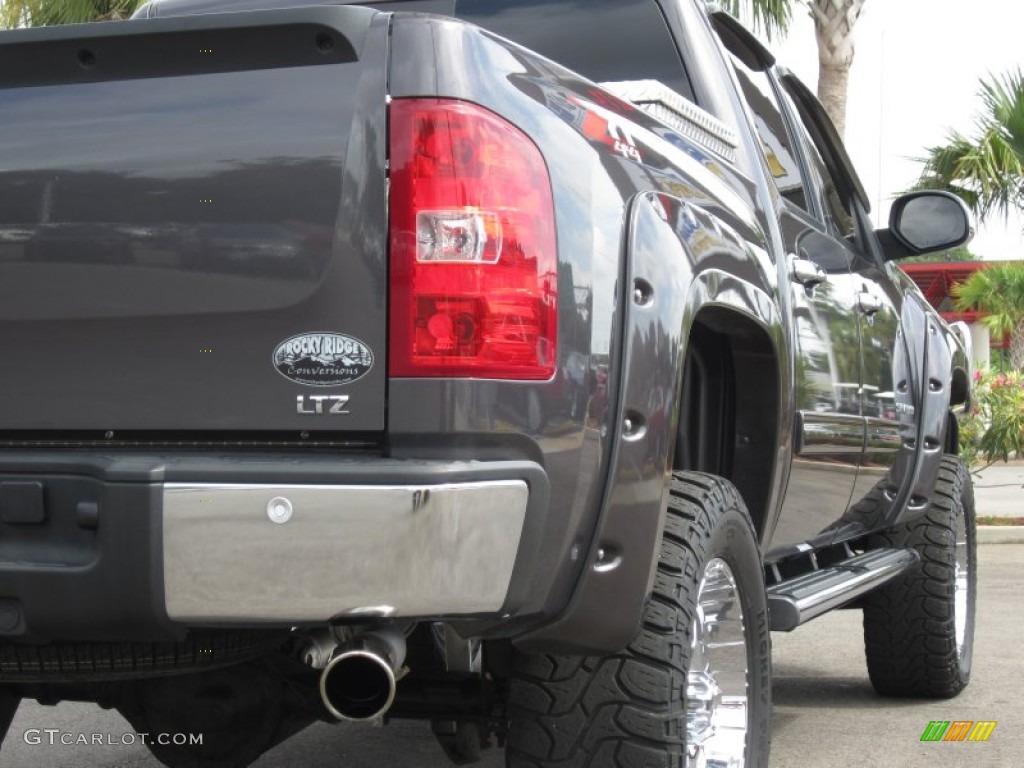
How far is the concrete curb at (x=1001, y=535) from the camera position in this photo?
426 inches

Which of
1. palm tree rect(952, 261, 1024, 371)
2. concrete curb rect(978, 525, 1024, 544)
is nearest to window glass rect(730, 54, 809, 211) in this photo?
concrete curb rect(978, 525, 1024, 544)

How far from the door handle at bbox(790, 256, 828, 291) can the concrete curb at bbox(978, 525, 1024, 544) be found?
723 centimetres

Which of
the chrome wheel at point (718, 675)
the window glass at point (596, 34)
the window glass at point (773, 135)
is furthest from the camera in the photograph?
the window glass at point (773, 135)

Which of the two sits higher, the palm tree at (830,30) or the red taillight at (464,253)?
the palm tree at (830,30)

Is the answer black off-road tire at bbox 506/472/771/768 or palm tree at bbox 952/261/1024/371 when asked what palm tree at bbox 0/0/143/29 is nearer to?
palm tree at bbox 952/261/1024/371

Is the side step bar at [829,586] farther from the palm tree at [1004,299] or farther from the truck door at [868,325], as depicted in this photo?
the palm tree at [1004,299]

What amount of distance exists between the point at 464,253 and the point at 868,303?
2.59 metres

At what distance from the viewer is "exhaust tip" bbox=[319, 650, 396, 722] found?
2467 millimetres

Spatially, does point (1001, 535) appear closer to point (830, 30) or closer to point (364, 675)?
point (830, 30)

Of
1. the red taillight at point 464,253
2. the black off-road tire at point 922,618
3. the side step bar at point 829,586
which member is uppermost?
the red taillight at point 464,253

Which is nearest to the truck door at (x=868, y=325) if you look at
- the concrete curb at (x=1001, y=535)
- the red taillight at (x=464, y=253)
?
the red taillight at (x=464, y=253)

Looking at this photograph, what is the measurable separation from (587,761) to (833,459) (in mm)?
1723

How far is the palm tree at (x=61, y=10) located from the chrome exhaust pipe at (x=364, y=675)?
491 inches

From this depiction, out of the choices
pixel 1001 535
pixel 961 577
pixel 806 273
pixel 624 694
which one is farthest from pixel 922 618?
pixel 1001 535
